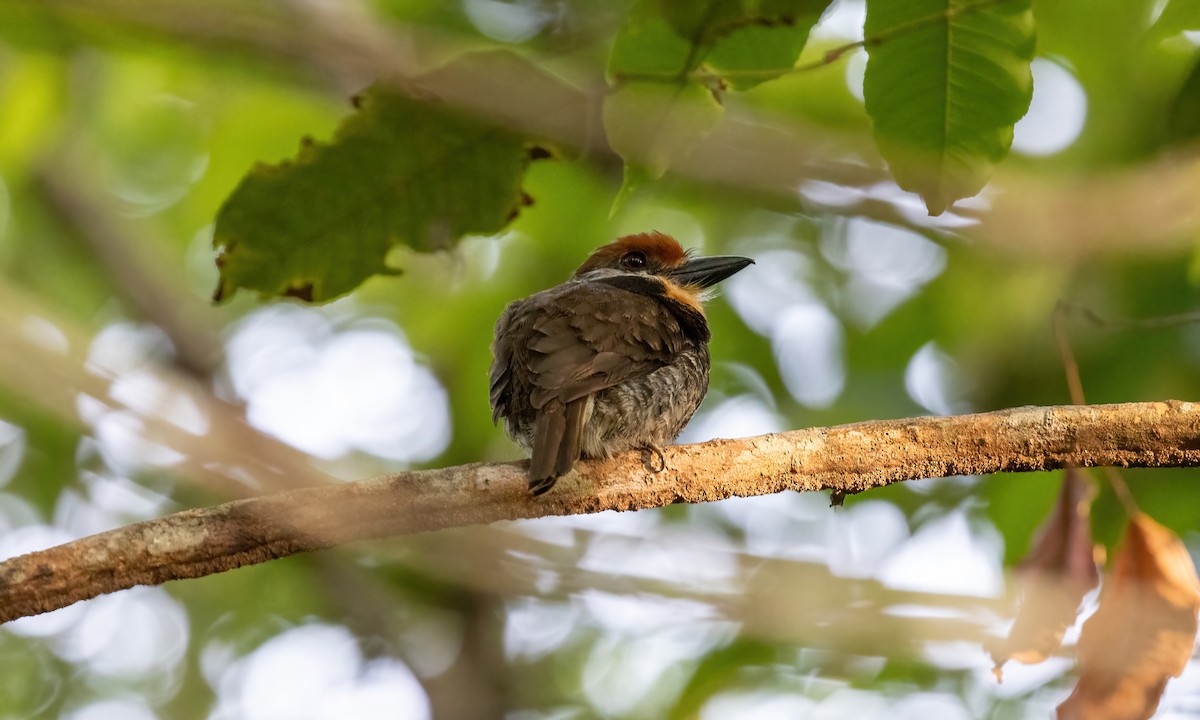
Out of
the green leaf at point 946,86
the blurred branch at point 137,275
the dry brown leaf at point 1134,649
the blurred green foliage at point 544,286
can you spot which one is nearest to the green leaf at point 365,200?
the blurred green foliage at point 544,286

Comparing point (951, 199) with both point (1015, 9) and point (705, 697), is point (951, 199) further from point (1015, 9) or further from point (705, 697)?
point (705, 697)

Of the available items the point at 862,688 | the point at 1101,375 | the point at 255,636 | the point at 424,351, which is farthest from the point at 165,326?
the point at 1101,375

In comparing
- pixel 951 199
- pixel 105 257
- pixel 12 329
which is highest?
pixel 105 257

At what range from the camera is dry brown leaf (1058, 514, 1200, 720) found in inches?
88.6

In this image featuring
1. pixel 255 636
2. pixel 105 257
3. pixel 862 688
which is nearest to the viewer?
pixel 862 688

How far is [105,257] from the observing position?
5234mm

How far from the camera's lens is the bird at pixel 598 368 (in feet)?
9.34

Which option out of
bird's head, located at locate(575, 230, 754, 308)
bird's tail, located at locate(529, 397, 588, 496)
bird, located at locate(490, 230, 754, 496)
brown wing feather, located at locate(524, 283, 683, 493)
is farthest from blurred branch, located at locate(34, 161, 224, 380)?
bird's tail, located at locate(529, 397, 588, 496)

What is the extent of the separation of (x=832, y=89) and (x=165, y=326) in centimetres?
295

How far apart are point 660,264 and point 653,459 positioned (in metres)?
1.63

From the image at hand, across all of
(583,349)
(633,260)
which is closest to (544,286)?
(633,260)

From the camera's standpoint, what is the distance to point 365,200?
2502 millimetres

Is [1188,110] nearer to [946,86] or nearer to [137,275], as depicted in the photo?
[946,86]

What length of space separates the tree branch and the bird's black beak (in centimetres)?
156
